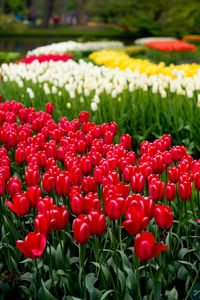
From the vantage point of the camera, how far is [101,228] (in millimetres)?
2193

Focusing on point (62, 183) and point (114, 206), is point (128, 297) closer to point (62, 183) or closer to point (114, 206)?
point (114, 206)

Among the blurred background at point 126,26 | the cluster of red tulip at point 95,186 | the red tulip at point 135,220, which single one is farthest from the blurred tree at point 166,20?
the red tulip at point 135,220

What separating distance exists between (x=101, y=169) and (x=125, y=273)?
0.69 meters

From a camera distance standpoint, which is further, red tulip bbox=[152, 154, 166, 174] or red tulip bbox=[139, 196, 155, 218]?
red tulip bbox=[152, 154, 166, 174]

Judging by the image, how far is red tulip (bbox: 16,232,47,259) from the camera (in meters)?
2.01

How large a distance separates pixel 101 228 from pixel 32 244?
0.38 meters

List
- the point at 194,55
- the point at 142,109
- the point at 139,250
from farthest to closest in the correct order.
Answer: the point at 194,55
the point at 142,109
the point at 139,250

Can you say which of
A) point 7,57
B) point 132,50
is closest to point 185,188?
point 7,57

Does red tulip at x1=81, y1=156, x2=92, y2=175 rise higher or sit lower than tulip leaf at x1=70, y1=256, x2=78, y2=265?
higher

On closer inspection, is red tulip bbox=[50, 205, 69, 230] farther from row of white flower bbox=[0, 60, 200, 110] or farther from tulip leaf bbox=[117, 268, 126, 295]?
row of white flower bbox=[0, 60, 200, 110]

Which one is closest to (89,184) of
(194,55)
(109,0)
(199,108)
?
(199,108)

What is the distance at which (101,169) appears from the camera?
2.81 m

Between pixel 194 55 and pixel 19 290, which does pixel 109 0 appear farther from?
pixel 19 290

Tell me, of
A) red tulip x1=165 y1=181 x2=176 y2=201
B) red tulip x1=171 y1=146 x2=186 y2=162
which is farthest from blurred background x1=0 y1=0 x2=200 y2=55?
red tulip x1=165 y1=181 x2=176 y2=201
